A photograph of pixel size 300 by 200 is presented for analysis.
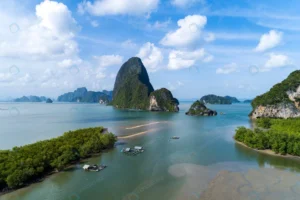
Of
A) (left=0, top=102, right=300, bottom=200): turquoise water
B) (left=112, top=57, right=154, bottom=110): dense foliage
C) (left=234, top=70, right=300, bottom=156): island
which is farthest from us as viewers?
(left=112, top=57, right=154, bottom=110): dense foliage

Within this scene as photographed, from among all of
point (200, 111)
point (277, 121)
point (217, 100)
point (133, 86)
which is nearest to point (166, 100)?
point (200, 111)

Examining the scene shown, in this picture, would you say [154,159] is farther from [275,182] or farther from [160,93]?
[160,93]

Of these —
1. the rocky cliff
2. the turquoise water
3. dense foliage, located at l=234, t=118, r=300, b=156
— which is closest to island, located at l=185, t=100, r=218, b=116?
the rocky cliff

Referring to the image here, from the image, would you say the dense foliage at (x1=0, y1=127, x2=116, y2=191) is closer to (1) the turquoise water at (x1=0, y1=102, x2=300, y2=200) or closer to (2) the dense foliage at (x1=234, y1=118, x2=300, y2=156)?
(1) the turquoise water at (x1=0, y1=102, x2=300, y2=200)

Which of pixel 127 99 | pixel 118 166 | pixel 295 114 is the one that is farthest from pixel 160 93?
pixel 118 166

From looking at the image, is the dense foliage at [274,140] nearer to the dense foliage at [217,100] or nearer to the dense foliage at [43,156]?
the dense foliage at [43,156]

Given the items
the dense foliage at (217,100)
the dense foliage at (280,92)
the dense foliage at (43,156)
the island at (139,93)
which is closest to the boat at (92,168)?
the dense foliage at (43,156)

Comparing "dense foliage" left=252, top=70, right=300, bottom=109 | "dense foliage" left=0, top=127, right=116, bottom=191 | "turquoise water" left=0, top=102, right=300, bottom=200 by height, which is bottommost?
"turquoise water" left=0, top=102, right=300, bottom=200
